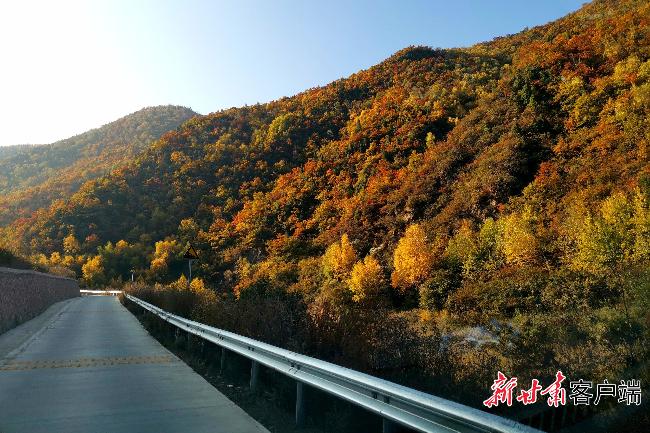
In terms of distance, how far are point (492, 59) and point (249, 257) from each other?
2784 inches

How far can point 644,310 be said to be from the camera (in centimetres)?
886

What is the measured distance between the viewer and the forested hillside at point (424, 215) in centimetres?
A: 878

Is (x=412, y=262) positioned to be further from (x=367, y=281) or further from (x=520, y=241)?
(x=520, y=241)

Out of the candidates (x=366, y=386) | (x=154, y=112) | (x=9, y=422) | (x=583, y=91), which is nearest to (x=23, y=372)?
(x=9, y=422)

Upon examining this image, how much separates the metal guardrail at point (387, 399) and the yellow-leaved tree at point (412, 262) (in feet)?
140

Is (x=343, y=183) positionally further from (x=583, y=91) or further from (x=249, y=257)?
(x=583, y=91)

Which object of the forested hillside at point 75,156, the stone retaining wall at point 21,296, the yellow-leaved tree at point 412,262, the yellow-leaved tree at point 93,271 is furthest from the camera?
the forested hillside at point 75,156

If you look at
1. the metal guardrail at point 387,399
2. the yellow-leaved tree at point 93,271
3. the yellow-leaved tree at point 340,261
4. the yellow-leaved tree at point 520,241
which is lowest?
the yellow-leaved tree at point 93,271

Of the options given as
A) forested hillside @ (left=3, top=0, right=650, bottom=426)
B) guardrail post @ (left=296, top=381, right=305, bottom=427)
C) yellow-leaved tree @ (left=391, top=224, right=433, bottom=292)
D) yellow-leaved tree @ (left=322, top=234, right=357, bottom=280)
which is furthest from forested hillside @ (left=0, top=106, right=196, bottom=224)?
guardrail post @ (left=296, top=381, right=305, bottom=427)

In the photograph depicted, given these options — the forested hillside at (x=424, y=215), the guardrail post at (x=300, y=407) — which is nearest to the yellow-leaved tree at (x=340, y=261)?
the forested hillside at (x=424, y=215)

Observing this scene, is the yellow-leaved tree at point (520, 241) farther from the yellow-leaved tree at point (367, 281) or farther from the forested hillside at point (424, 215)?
the yellow-leaved tree at point (367, 281)

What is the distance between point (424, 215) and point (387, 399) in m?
59.7

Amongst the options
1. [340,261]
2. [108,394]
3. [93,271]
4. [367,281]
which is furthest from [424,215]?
[93,271]

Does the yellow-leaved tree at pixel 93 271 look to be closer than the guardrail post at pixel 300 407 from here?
No
